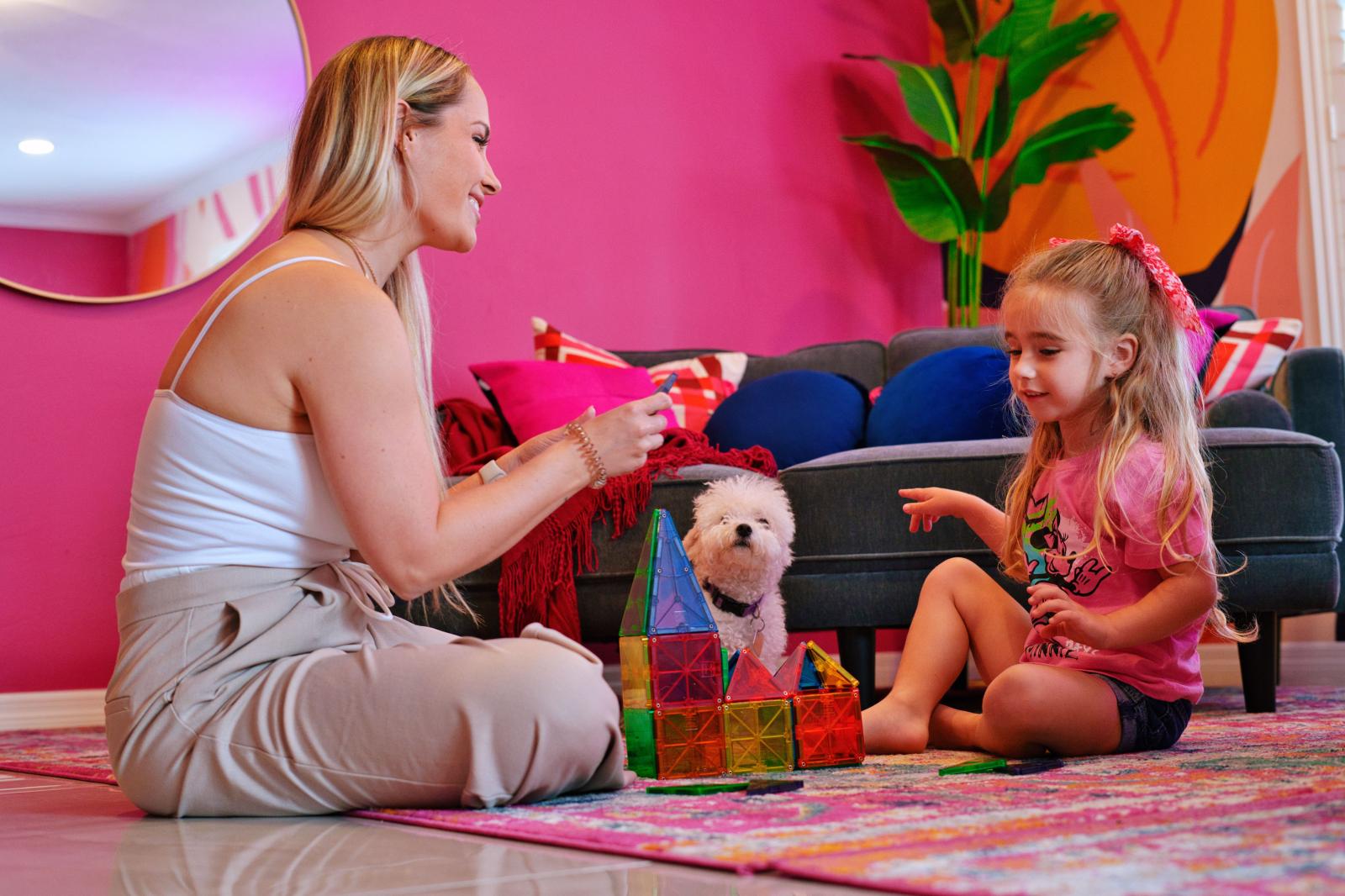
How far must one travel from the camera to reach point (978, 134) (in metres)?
4.43

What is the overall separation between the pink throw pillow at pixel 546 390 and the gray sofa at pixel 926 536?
0.42 metres

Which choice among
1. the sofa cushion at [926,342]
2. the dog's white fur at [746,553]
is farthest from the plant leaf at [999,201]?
the dog's white fur at [746,553]

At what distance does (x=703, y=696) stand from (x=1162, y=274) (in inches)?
37.3

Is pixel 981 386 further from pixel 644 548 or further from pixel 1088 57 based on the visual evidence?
pixel 1088 57

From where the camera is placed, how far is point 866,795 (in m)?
1.40

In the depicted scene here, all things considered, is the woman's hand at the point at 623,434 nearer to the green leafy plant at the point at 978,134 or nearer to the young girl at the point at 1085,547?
the young girl at the point at 1085,547

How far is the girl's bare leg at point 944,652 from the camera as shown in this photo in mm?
1923

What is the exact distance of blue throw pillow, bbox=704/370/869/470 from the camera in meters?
3.10

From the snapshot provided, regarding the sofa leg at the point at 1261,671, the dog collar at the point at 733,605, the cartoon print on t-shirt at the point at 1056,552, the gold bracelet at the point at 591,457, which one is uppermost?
the gold bracelet at the point at 591,457

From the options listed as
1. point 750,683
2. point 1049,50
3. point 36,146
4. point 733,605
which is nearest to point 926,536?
point 733,605

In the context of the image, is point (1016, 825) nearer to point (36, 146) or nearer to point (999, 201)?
point (36, 146)

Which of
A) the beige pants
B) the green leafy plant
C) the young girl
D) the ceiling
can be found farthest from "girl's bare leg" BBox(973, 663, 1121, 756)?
the green leafy plant

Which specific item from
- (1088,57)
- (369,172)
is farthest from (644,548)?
(1088,57)

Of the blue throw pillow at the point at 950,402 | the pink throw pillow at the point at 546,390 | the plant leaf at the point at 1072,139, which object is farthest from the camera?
the plant leaf at the point at 1072,139
